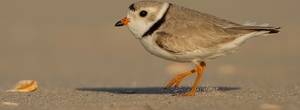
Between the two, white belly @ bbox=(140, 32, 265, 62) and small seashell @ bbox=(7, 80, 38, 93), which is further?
small seashell @ bbox=(7, 80, 38, 93)

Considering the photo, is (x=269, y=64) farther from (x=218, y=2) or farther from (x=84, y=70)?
(x=218, y=2)

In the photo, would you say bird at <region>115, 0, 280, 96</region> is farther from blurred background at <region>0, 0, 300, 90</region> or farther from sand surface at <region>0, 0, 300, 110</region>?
blurred background at <region>0, 0, 300, 90</region>

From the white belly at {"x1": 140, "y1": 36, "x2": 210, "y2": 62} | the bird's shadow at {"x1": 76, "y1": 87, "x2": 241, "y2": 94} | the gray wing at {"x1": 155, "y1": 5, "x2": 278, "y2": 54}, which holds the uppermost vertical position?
the gray wing at {"x1": 155, "y1": 5, "x2": 278, "y2": 54}

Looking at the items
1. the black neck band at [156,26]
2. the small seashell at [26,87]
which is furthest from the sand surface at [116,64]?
the black neck band at [156,26]

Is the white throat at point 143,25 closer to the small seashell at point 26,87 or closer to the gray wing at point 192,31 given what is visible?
the gray wing at point 192,31

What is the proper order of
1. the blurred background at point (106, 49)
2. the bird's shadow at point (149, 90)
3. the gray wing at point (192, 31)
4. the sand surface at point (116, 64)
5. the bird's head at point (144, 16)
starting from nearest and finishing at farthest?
the sand surface at point (116, 64) < the gray wing at point (192, 31) < the bird's head at point (144, 16) < the bird's shadow at point (149, 90) < the blurred background at point (106, 49)

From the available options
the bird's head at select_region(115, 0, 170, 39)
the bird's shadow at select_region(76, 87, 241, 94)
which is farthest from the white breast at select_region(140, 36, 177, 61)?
the bird's shadow at select_region(76, 87, 241, 94)
